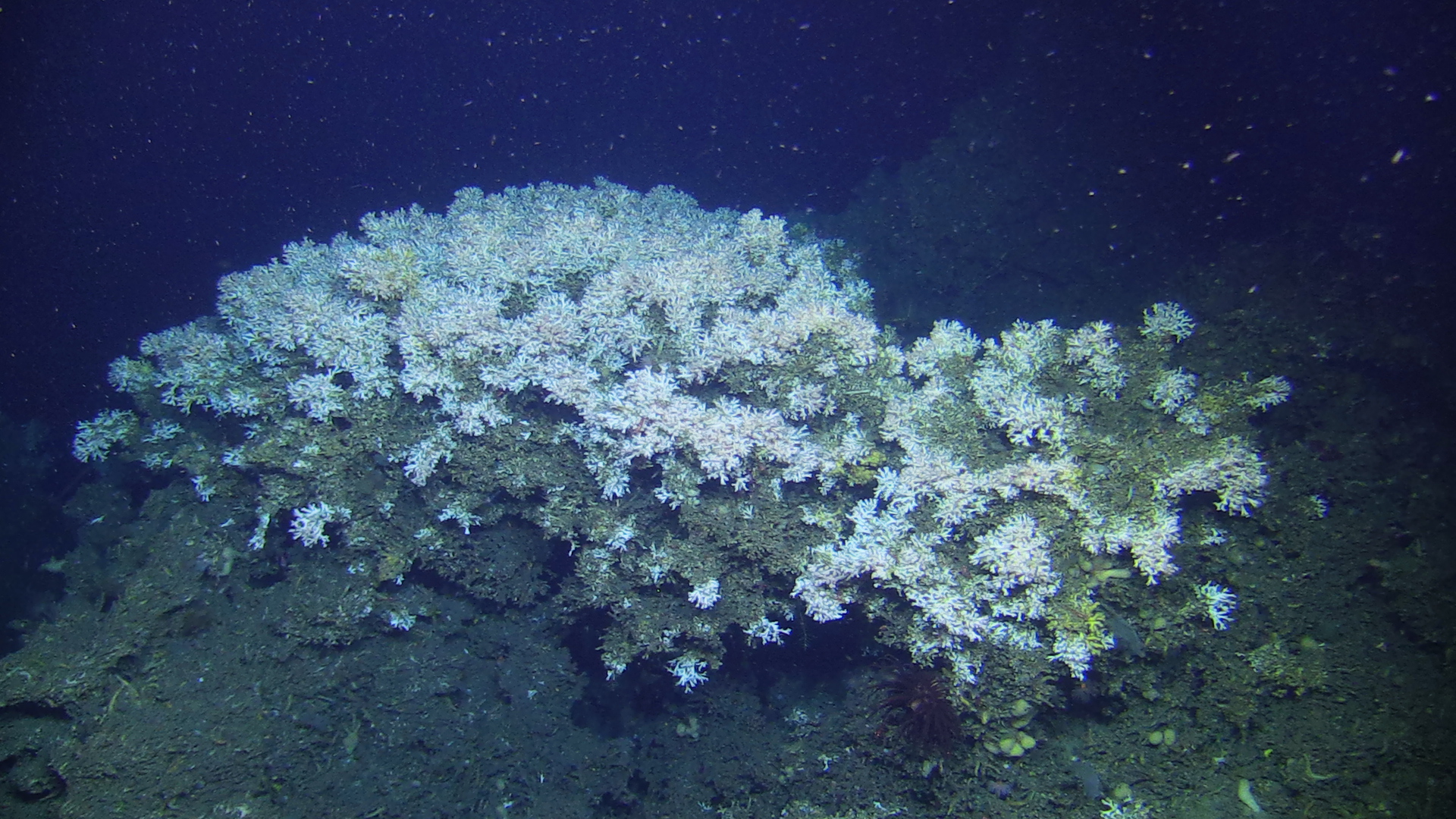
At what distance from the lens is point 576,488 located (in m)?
4.56

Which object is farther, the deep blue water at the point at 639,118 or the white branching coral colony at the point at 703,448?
the deep blue water at the point at 639,118

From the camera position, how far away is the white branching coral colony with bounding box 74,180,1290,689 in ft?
13.3

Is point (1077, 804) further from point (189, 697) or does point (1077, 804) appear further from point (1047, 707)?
point (189, 697)

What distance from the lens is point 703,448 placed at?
13.5 feet

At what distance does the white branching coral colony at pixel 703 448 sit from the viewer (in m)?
4.05

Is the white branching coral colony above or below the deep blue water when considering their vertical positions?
below

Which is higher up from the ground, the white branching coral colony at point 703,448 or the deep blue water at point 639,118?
the deep blue water at point 639,118

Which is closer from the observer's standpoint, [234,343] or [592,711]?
[592,711]

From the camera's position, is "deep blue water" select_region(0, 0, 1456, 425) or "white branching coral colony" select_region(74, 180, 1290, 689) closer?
"white branching coral colony" select_region(74, 180, 1290, 689)

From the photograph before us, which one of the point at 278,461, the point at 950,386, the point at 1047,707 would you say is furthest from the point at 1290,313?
the point at 278,461

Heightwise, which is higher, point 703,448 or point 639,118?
point 639,118

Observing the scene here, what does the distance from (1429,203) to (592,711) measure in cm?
1581

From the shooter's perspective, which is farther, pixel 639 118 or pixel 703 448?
pixel 639 118

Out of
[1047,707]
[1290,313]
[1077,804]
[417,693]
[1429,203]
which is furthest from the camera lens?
[1429,203]
